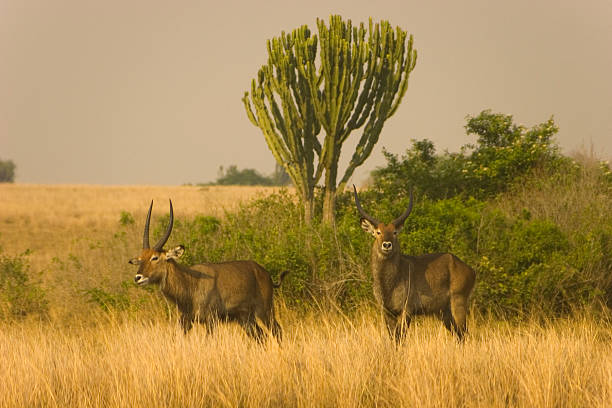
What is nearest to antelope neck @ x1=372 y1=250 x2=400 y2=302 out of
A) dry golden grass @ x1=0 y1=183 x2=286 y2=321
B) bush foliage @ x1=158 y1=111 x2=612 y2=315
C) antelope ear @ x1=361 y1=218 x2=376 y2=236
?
antelope ear @ x1=361 y1=218 x2=376 y2=236

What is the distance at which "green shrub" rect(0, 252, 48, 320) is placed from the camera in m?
10.3

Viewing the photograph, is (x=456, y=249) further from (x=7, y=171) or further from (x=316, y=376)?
(x=7, y=171)

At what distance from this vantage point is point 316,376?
5.26 m

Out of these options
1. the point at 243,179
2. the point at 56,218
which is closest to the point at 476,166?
the point at 56,218

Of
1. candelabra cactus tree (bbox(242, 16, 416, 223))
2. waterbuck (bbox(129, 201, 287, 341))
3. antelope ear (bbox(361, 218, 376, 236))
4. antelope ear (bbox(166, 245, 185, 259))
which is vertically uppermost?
candelabra cactus tree (bbox(242, 16, 416, 223))

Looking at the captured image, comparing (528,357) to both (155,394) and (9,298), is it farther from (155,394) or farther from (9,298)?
(9,298)

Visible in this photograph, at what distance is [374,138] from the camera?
1357 centimetres

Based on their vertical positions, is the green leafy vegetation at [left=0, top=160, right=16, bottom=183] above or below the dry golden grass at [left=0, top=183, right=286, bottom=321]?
→ above

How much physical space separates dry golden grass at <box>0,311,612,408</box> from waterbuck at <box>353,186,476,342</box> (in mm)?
874

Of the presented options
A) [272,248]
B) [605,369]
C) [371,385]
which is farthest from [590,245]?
[371,385]

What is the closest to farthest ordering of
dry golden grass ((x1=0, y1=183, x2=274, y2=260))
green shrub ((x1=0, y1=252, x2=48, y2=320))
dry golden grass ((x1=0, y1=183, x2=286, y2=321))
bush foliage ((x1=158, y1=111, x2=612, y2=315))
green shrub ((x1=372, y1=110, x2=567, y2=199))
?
bush foliage ((x1=158, y1=111, x2=612, y2=315)) < green shrub ((x1=0, y1=252, x2=48, y2=320)) < dry golden grass ((x1=0, y1=183, x2=286, y2=321)) < green shrub ((x1=372, y1=110, x2=567, y2=199)) < dry golden grass ((x1=0, y1=183, x2=274, y2=260))

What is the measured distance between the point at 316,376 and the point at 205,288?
86.8 inches

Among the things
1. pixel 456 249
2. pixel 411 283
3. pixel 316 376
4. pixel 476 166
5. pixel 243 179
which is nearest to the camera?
pixel 316 376

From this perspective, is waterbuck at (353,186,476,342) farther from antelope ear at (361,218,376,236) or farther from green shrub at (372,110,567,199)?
green shrub at (372,110,567,199)
